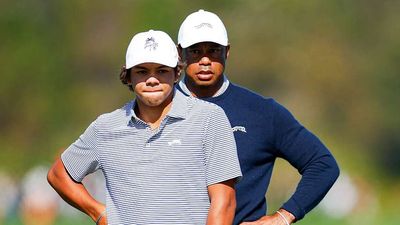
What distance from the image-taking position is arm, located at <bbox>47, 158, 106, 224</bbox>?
4395 mm

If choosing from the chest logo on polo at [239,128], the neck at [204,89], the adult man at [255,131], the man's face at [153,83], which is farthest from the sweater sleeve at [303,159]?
the man's face at [153,83]

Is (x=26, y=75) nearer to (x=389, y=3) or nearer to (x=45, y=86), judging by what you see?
(x=45, y=86)

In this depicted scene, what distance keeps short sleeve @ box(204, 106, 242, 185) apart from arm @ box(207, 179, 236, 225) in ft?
0.09

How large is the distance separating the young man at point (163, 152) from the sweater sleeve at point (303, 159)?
2.79 feet

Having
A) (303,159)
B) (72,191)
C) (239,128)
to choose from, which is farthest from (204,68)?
(72,191)

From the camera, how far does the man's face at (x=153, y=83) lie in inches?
155

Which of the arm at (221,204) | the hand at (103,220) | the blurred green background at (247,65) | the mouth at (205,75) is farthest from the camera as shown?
the blurred green background at (247,65)

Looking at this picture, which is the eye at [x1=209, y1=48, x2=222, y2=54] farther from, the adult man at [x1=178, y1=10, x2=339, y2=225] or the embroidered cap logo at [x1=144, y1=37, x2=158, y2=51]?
the embroidered cap logo at [x1=144, y1=37, x2=158, y2=51]

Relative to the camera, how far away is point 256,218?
182 inches

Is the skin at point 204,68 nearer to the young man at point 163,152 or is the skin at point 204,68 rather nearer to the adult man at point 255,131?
the adult man at point 255,131

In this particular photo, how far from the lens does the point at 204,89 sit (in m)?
4.86

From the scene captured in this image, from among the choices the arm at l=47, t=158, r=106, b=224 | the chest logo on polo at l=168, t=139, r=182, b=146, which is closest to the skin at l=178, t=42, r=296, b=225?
the arm at l=47, t=158, r=106, b=224

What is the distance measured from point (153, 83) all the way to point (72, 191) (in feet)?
2.36

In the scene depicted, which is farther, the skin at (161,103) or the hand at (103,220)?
the hand at (103,220)
